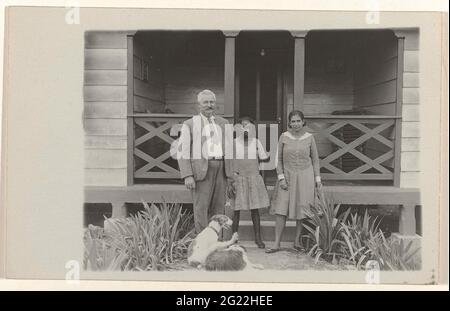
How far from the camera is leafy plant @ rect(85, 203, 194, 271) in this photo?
17.7 ft

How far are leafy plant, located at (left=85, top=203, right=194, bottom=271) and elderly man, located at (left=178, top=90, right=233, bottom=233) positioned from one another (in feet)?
1.43

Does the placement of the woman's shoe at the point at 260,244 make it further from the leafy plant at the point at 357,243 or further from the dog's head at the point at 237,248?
the leafy plant at the point at 357,243

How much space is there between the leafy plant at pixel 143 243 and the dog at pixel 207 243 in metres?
0.21

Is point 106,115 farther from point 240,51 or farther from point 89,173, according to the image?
point 240,51

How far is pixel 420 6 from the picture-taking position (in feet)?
16.5

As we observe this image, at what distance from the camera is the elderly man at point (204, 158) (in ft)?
17.6

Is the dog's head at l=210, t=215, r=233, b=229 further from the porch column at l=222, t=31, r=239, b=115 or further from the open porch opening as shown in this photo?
the open porch opening

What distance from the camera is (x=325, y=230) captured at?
5680 mm

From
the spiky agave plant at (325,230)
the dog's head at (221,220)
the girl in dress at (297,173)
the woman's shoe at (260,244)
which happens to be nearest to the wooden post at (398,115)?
the spiky agave plant at (325,230)

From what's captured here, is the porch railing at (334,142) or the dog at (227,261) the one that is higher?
the porch railing at (334,142)

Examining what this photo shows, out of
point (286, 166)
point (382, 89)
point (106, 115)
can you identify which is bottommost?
point (286, 166)

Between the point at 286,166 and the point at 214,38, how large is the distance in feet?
10.5
